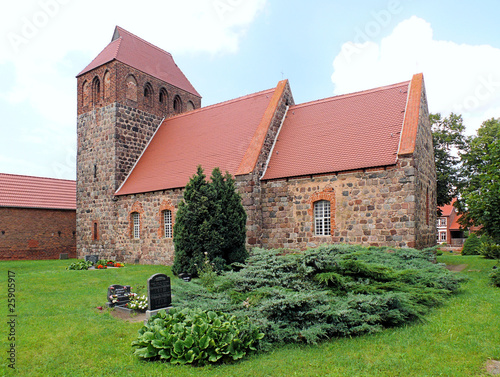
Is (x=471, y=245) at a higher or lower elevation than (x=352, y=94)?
lower

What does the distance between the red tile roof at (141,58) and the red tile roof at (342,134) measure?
402 inches

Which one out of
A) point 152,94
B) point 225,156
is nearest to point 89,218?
point 152,94

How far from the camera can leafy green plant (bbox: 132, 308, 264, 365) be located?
554cm

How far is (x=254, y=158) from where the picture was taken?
51.5ft

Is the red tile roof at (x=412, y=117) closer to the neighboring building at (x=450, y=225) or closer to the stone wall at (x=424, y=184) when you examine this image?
the stone wall at (x=424, y=184)

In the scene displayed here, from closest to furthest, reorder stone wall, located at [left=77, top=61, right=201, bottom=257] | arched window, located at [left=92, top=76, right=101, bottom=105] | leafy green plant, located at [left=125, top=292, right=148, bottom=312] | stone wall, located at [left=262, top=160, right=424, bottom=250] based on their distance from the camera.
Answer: leafy green plant, located at [left=125, top=292, right=148, bottom=312] → stone wall, located at [left=262, top=160, right=424, bottom=250] → stone wall, located at [left=77, top=61, right=201, bottom=257] → arched window, located at [left=92, top=76, right=101, bottom=105]

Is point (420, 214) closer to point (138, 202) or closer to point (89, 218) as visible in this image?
point (138, 202)

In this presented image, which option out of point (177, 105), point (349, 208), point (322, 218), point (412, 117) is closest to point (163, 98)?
point (177, 105)

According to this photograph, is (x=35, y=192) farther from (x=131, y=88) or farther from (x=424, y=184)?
(x=424, y=184)

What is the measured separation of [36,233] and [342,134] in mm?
20142

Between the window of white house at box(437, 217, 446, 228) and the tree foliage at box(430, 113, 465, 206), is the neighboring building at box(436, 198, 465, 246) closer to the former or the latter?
the window of white house at box(437, 217, 446, 228)

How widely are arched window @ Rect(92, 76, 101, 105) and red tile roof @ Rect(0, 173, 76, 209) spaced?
26.0ft

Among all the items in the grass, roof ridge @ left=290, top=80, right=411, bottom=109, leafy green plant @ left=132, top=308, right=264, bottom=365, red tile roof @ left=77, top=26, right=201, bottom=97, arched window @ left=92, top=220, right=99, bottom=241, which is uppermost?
red tile roof @ left=77, top=26, right=201, bottom=97

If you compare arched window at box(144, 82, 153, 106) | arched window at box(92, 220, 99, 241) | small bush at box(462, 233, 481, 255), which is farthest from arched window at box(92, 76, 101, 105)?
small bush at box(462, 233, 481, 255)
